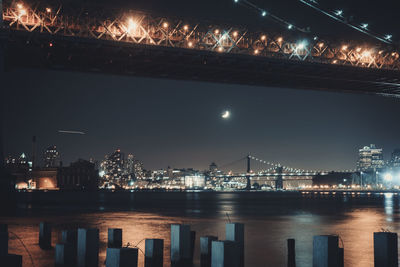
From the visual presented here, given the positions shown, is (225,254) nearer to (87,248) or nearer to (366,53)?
(87,248)

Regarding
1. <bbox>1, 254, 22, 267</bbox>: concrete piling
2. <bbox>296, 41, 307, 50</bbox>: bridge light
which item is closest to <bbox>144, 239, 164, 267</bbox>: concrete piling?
<bbox>1, 254, 22, 267</bbox>: concrete piling

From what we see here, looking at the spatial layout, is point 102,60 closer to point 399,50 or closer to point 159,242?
point 399,50

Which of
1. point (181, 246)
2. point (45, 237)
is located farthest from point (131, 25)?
point (181, 246)

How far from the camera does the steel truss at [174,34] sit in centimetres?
4553

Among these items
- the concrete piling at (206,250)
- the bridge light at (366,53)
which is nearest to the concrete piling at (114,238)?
the concrete piling at (206,250)

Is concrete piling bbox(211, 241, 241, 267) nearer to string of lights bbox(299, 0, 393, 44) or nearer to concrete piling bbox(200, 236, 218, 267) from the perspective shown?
concrete piling bbox(200, 236, 218, 267)

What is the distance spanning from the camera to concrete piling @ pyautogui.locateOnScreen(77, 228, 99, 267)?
10.1m

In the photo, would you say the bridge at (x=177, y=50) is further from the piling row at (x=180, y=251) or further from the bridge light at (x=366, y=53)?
the piling row at (x=180, y=251)

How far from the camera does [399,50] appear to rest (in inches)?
2347

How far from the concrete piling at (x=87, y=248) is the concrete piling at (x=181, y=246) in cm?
169

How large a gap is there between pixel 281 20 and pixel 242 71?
7229 millimetres

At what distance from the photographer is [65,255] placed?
990 cm

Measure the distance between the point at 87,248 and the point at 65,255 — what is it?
1.55 ft

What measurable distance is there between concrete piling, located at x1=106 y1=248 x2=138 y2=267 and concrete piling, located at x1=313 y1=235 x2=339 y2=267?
122 inches
